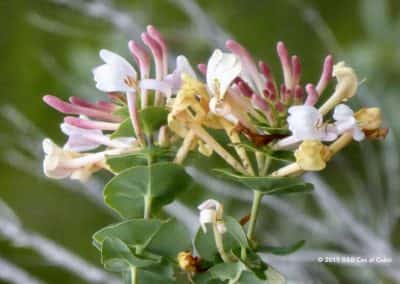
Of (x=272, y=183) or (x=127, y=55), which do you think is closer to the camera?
(x=272, y=183)

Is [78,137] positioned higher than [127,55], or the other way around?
[127,55]

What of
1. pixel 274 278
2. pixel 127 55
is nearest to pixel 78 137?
pixel 274 278

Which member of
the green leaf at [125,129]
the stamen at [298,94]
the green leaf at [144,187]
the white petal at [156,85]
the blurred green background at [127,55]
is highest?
the blurred green background at [127,55]

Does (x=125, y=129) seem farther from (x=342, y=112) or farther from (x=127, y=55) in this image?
(x=127, y=55)

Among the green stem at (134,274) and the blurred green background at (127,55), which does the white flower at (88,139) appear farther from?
the blurred green background at (127,55)

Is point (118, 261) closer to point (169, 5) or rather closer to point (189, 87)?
point (189, 87)

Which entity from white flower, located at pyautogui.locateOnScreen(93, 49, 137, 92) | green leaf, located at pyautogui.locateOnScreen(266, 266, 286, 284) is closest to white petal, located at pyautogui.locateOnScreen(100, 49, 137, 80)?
white flower, located at pyautogui.locateOnScreen(93, 49, 137, 92)

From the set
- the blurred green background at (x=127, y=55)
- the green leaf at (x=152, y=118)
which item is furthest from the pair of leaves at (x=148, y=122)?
the blurred green background at (x=127, y=55)
